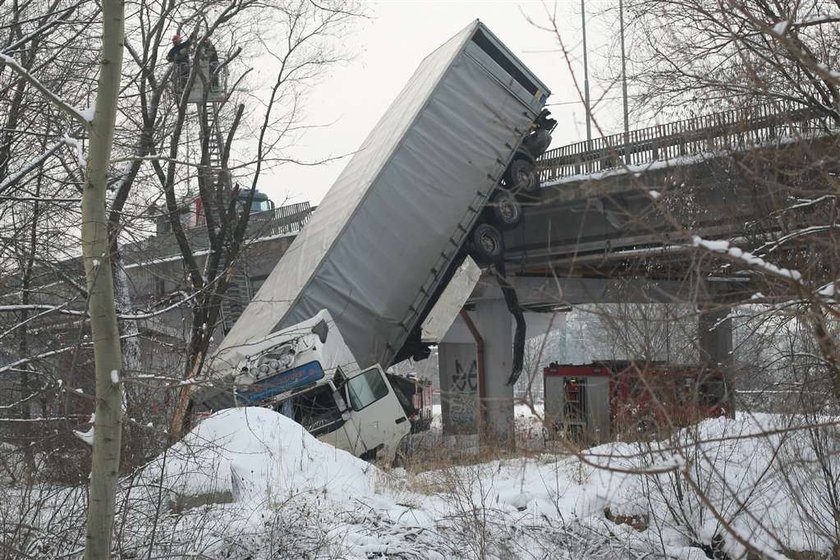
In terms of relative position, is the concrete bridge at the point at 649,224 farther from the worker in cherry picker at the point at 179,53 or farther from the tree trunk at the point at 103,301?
the worker in cherry picker at the point at 179,53

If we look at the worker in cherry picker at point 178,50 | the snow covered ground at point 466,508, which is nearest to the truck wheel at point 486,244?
the worker in cherry picker at point 178,50

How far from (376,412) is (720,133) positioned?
846 centimetres

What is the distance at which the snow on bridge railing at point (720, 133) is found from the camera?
4.75 m

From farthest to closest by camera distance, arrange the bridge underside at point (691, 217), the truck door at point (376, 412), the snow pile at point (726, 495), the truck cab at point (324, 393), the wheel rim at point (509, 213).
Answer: the wheel rim at point (509, 213) → the truck door at point (376, 412) → the truck cab at point (324, 393) → the snow pile at point (726, 495) → the bridge underside at point (691, 217)

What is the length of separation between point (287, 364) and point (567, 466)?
564cm

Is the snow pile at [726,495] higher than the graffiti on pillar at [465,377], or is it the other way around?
the graffiti on pillar at [465,377]

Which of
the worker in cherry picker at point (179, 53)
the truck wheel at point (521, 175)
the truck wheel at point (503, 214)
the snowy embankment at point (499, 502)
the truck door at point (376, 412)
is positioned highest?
the worker in cherry picker at point (179, 53)

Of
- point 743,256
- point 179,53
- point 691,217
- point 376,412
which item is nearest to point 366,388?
point 376,412

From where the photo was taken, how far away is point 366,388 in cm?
1513

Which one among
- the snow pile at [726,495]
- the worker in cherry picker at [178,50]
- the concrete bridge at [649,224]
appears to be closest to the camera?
the concrete bridge at [649,224]

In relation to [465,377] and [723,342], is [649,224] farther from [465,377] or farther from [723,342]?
[465,377]

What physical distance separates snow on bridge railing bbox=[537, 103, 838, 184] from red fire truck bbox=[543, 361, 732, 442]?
1.23 meters

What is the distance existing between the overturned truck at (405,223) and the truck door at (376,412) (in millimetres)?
45

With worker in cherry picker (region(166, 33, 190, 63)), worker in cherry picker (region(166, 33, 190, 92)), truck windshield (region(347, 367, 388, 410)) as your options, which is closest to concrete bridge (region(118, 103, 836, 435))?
truck windshield (region(347, 367, 388, 410))
